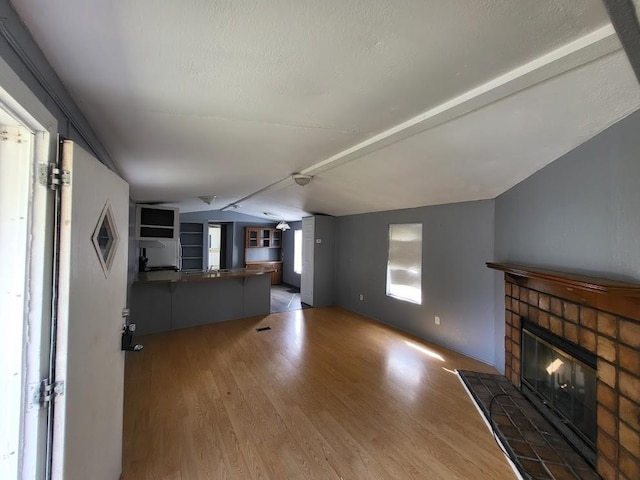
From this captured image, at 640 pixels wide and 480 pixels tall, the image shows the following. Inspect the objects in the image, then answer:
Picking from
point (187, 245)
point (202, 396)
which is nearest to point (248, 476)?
point (202, 396)

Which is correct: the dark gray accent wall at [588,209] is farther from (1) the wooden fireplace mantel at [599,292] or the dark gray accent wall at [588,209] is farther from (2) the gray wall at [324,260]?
(2) the gray wall at [324,260]

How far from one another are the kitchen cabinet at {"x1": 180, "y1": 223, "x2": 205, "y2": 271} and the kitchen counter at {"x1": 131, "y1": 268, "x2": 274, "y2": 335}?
136 inches

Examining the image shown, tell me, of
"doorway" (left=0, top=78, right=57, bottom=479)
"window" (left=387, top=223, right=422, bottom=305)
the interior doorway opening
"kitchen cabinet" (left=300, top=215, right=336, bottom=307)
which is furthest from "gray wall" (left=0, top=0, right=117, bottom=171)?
the interior doorway opening

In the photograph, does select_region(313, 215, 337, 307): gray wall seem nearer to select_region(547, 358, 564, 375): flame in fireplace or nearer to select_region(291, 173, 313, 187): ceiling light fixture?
select_region(291, 173, 313, 187): ceiling light fixture

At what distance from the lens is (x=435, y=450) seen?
1.93 metres

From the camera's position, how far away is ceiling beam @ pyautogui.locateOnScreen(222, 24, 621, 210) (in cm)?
112

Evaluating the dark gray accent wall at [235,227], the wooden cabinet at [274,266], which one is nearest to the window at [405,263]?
the wooden cabinet at [274,266]

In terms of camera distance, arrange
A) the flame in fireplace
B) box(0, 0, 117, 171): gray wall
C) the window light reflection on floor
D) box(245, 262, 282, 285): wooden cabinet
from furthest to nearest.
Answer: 1. box(245, 262, 282, 285): wooden cabinet
2. the window light reflection on floor
3. the flame in fireplace
4. box(0, 0, 117, 171): gray wall

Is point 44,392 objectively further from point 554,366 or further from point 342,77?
point 554,366

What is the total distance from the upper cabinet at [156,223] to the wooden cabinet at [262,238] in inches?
134

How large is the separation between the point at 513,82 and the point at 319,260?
16.2 feet

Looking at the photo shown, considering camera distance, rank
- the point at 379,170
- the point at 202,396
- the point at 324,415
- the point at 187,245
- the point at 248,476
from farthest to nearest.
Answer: the point at 187,245, the point at 379,170, the point at 202,396, the point at 324,415, the point at 248,476

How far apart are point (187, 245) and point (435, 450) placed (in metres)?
7.88

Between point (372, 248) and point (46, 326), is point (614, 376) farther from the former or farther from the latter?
point (372, 248)
